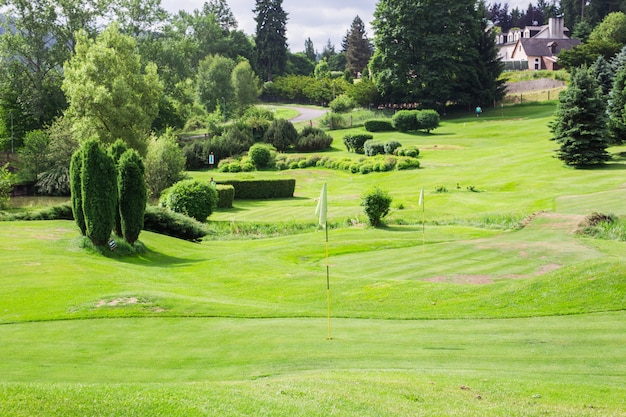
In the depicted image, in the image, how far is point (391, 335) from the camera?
1290 cm

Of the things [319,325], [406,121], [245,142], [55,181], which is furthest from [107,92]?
[319,325]

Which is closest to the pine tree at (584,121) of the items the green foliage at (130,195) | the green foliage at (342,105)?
the green foliage at (130,195)

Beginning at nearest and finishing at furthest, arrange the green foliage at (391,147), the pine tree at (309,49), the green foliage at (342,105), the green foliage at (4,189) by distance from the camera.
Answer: the green foliage at (4,189)
the green foliage at (391,147)
the green foliage at (342,105)
the pine tree at (309,49)

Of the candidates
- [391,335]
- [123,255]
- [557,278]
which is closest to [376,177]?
[123,255]

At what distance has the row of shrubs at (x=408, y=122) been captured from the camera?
70.2m

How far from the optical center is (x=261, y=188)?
46750mm

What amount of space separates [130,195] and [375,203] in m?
11.8

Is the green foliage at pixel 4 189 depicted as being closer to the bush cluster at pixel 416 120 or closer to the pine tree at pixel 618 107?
the pine tree at pixel 618 107

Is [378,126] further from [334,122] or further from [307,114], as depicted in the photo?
[307,114]

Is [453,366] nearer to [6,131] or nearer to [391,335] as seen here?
[391,335]

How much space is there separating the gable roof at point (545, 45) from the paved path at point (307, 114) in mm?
37909

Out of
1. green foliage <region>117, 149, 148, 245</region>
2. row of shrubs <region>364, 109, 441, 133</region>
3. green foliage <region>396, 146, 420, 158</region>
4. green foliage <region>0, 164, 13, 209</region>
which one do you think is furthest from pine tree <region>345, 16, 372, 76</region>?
green foliage <region>117, 149, 148, 245</region>

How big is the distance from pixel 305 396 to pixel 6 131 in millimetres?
66550

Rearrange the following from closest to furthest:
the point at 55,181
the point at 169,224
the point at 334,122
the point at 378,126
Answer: the point at 169,224
the point at 55,181
the point at 378,126
the point at 334,122
